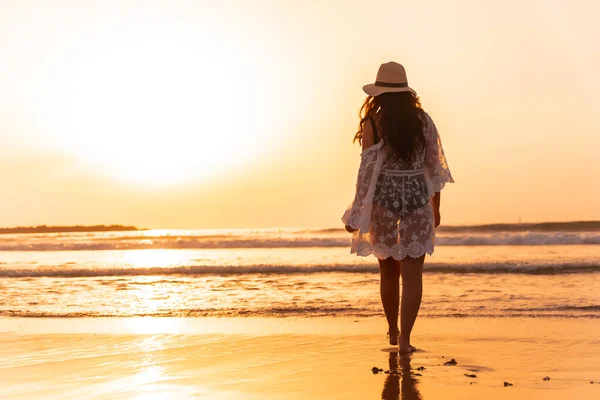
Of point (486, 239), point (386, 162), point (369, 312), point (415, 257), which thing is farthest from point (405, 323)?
point (486, 239)

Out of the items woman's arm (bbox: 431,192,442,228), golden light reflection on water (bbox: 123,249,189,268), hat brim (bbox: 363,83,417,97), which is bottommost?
golden light reflection on water (bbox: 123,249,189,268)

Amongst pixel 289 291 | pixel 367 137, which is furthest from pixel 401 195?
pixel 289 291

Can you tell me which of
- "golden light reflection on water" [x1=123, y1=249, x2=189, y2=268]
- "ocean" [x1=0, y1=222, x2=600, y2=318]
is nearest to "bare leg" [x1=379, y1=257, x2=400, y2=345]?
"ocean" [x1=0, y1=222, x2=600, y2=318]

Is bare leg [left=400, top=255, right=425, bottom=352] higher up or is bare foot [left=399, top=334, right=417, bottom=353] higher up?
bare leg [left=400, top=255, right=425, bottom=352]

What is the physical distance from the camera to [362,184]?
436 centimetres

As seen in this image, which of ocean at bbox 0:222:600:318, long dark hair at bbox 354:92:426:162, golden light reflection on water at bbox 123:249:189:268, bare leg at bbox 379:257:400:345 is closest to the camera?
long dark hair at bbox 354:92:426:162

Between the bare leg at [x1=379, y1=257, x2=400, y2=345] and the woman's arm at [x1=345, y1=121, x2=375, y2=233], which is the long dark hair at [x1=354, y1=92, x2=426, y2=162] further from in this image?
the bare leg at [x1=379, y1=257, x2=400, y2=345]

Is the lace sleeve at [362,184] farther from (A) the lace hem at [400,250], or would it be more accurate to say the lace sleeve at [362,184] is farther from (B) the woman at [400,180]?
(A) the lace hem at [400,250]

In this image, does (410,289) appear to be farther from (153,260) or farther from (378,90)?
(153,260)

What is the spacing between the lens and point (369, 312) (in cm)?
656

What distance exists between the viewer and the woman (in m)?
4.25

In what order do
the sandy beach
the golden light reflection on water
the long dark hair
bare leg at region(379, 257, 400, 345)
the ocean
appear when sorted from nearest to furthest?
1. the sandy beach
2. the long dark hair
3. bare leg at region(379, 257, 400, 345)
4. the ocean
5. the golden light reflection on water

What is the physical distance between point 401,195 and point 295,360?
4.18 feet

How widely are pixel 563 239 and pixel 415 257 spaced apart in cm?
1896
